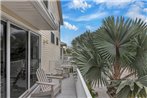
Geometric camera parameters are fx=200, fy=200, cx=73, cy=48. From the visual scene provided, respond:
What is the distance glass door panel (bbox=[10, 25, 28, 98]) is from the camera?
4.96m

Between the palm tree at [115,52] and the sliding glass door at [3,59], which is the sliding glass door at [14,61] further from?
the palm tree at [115,52]

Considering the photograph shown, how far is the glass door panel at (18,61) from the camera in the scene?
496cm

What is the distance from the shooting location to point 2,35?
166 inches

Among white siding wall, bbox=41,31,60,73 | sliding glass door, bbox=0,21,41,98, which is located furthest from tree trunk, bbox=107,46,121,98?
white siding wall, bbox=41,31,60,73

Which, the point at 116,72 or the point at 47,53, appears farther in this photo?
the point at 47,53

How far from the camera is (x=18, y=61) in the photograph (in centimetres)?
554

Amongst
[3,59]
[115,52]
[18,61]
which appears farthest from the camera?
[115,52]

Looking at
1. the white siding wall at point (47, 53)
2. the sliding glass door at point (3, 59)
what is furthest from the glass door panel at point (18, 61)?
the white siding wall at point (47, 53)

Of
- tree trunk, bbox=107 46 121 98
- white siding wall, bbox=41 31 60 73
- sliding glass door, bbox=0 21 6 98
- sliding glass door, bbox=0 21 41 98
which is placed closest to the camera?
sliding glass door, bbox=0 21 6 98

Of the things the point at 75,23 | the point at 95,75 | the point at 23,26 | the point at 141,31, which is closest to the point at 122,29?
the point at 141,31

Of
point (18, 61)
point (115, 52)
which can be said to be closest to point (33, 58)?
point (18, 61)

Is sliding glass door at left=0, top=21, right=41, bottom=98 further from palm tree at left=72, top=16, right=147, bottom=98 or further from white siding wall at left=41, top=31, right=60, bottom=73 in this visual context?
white siding wall at left=41, top=31, right=60, bottom=73

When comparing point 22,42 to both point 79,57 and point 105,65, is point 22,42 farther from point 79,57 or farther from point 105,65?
point 105,65

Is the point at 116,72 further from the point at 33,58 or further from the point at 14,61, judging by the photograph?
the point at 14,61
